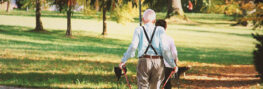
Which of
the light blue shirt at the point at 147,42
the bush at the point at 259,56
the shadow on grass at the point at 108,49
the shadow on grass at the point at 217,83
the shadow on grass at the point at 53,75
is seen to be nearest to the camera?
the light blue shirt at the point at 147,42

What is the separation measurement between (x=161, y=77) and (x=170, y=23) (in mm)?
44729

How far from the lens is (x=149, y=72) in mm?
5738

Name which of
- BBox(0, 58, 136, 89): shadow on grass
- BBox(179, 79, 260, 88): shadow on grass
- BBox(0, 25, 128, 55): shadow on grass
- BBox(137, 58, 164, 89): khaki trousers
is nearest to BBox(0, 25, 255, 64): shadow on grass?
BBox(0, 25, 128, 55): shadow on grass

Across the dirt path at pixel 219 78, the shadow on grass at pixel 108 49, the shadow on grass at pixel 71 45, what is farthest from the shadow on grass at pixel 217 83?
the shadow on grass at pixel 71 45

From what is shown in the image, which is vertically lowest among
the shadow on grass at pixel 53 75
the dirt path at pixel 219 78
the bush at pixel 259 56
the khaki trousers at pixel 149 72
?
the dirt path at pixel 219 78

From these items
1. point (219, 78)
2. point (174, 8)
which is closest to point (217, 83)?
point (219, 78)

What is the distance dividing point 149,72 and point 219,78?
8.28 meters

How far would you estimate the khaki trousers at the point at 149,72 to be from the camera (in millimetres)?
5664

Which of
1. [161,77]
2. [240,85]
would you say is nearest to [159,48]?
[161,77]

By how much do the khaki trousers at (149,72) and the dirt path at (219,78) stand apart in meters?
4.75

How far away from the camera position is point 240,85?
473 inches

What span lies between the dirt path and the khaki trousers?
15.6ft

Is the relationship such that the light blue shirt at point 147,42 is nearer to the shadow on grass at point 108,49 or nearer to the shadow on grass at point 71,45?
the shadow on grass at point 108,49

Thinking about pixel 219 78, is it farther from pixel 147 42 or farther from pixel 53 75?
pixel 147 42
